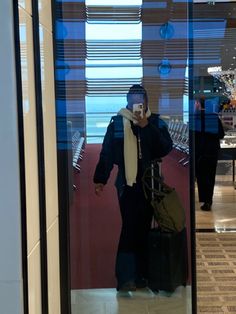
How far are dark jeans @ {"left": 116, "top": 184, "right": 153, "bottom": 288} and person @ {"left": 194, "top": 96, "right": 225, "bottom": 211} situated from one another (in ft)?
11.7

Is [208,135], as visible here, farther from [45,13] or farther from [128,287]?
[45,13]

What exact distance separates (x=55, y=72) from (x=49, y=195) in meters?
0.49

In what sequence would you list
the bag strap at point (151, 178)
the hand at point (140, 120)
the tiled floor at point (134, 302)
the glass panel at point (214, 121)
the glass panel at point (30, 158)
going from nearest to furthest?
the glass panel at point (30, 158), the tiled floor at point (134, 302), the hand at point (140, 120), the bag strap at point (151, 178), the glass panel at point (214, 121)

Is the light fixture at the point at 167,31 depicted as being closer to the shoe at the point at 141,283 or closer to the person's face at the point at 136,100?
the person's face at the point at 136,100

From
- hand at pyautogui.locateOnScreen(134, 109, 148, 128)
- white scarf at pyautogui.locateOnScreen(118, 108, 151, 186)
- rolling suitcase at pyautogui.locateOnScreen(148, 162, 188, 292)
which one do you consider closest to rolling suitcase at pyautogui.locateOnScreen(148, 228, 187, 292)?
rolling suitcase at pyautogui.locateOnScreen(148, 162, 188, 292)

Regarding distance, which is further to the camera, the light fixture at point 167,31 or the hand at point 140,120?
the hand at point 140,120

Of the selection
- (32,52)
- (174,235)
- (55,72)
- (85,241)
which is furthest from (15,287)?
(174,235)

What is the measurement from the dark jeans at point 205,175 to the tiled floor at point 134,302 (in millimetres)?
4119

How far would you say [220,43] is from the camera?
7742 millimetres

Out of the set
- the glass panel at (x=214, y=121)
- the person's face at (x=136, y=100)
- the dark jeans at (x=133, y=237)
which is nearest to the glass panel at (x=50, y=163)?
the person's face at (x=136, y=100)

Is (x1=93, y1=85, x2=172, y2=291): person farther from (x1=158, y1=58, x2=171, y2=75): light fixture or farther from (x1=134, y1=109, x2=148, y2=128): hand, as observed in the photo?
(x1=158, y1=58, x2=171, y2=75): light fixture

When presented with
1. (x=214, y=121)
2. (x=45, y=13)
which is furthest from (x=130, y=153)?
(x=214, y=121)

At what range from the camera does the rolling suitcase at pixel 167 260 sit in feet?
9.63

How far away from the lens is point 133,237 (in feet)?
10.9
